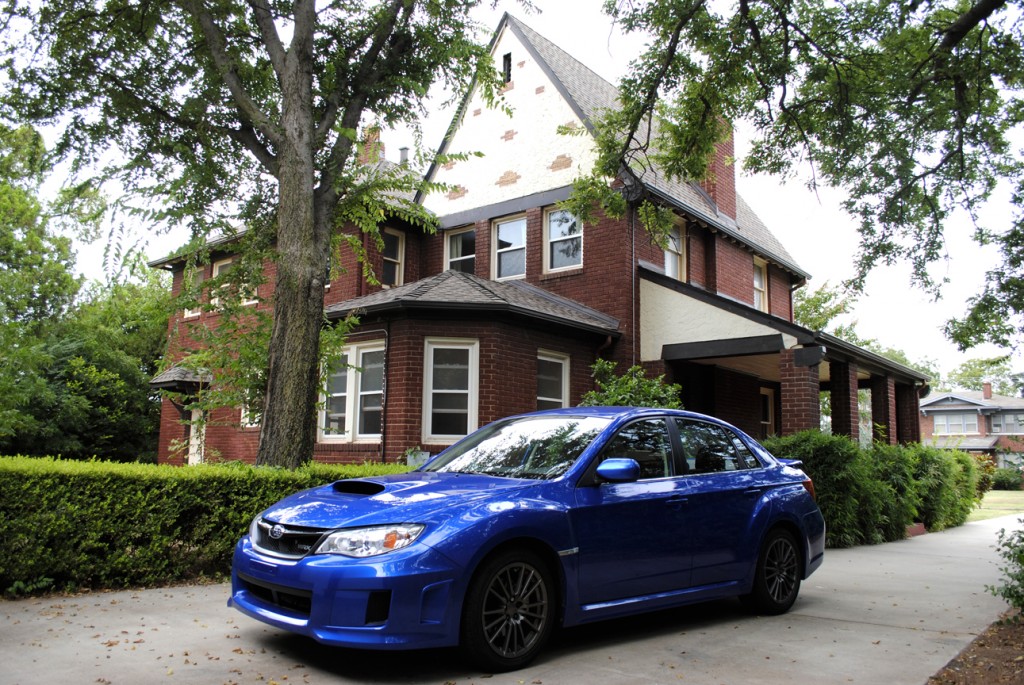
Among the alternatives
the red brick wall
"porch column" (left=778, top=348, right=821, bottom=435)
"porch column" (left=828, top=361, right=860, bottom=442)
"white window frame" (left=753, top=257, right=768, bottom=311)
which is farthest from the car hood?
"white window frame" (left=753, top=257, right=768, bottom=311)

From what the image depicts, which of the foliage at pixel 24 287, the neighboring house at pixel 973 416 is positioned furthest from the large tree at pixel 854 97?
the neighboring house at pixel 973 416

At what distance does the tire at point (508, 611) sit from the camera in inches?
171

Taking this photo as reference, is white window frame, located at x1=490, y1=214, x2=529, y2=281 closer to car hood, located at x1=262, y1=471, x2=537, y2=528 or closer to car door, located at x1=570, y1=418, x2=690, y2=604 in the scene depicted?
car door, located at x1=570, y1=418, x2=690, y2=604

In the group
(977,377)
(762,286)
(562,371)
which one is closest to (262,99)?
(562,371)

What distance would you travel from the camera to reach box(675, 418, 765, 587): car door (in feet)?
18.6

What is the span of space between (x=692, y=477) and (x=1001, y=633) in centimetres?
251

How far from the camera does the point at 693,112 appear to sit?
11.1 meters

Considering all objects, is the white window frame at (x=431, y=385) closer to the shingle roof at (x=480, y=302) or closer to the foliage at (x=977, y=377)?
the shingle roof at (x=480, y=302)

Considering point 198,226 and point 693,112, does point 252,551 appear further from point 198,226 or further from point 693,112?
point 693,112

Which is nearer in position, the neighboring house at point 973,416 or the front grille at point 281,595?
the front grille at point 281,595

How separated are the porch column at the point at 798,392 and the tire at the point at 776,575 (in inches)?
267

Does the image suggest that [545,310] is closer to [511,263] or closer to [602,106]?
[511,263]

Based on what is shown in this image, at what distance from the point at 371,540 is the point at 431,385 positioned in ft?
32.5

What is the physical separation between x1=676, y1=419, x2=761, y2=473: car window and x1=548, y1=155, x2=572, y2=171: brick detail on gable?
1141 cm
